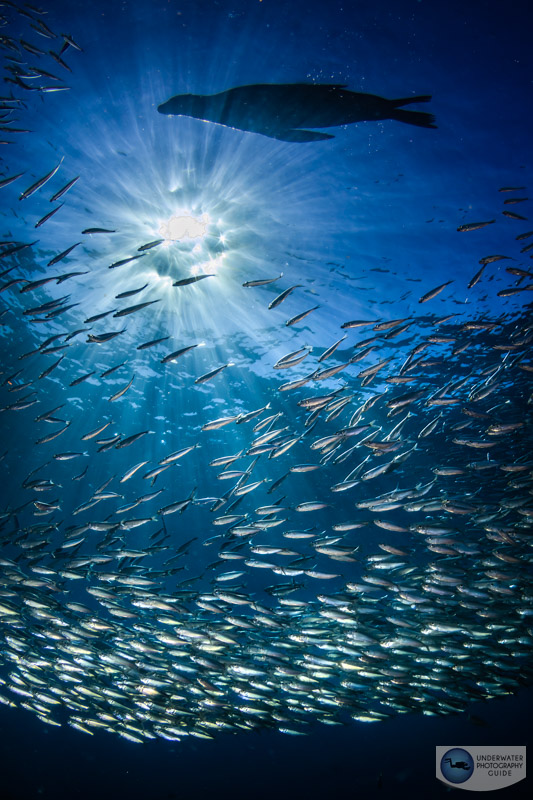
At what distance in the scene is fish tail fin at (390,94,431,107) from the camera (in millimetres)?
6887

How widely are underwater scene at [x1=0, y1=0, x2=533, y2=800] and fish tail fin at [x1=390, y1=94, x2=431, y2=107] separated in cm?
4

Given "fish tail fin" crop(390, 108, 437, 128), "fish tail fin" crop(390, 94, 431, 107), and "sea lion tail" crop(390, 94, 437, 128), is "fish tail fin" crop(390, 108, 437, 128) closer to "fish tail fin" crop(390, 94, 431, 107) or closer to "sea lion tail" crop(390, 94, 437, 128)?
"sea lion tail" crop(390, 94, 437, 128)

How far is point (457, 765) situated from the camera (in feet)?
38.9

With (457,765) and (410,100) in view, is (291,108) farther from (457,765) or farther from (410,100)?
(457,765)

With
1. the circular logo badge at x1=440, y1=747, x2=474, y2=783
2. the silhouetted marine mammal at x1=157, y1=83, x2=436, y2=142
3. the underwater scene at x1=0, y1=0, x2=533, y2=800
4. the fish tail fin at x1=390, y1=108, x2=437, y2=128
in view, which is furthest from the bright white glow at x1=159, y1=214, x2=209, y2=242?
the circular logo badge at x1=440, y1=747, x2=474, y2=783

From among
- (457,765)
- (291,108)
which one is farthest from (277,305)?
(457,765)

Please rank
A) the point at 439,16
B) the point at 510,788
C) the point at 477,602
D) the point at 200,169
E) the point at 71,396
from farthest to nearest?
the point at 510,788
the point at 71,396
the point at 477,602
the point at 200,169
the point at 439,16

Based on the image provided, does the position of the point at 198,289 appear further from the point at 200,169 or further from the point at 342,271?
the point at 342,271

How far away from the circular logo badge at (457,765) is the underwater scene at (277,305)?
994mm

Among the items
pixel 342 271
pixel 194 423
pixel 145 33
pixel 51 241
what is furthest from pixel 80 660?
pixel 145 33

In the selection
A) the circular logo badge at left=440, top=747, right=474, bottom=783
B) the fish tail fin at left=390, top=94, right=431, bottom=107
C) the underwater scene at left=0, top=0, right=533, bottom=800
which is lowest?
the circular logo badge at left=440, top=747, right=474, bottom=783

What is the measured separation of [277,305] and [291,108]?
3.71 meters

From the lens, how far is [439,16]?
607 cm

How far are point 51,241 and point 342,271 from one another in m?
8.56
